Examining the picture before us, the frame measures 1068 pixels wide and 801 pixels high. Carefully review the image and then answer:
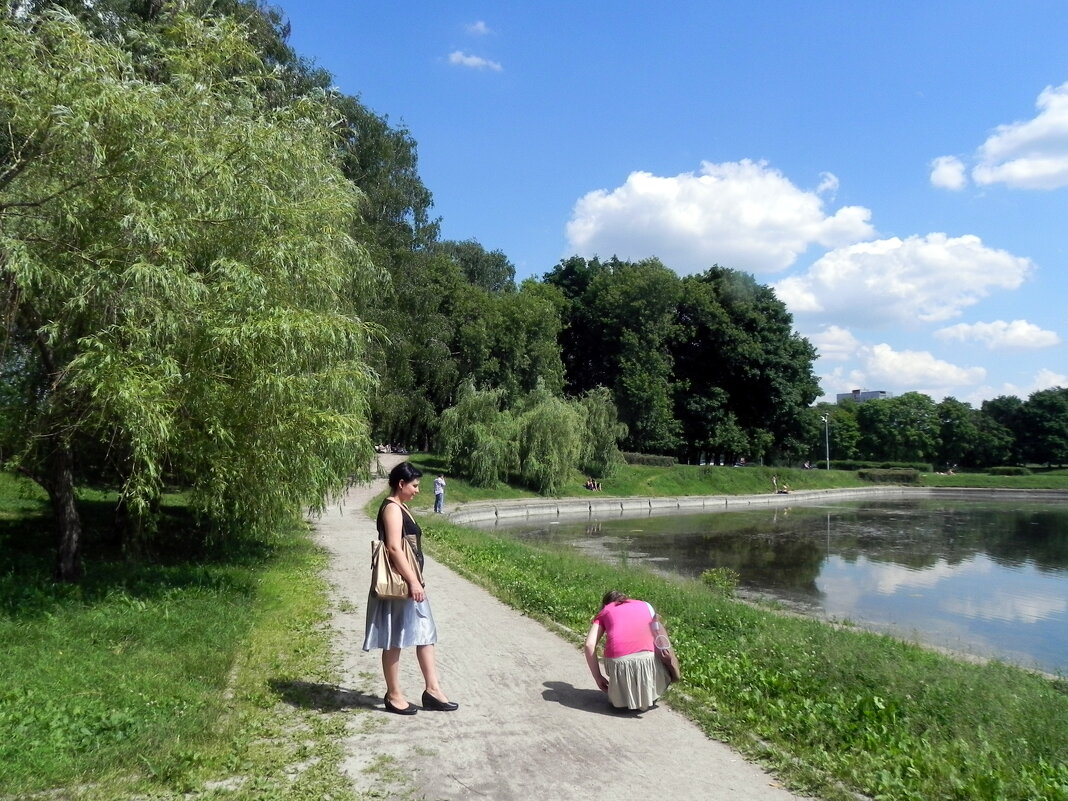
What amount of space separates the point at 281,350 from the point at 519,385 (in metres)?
34.8

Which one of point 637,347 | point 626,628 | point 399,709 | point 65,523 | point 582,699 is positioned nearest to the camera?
point 399,709

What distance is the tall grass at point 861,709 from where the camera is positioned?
460cm

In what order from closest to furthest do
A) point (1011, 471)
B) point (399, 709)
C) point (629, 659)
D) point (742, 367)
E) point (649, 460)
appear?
point (399, 709)
point (629, 659)
point (649, 460)
point (742, 367)
point (1011, 471)

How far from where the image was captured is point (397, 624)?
5.54 meters

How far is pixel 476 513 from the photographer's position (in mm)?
32969

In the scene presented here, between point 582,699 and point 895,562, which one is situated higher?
point 582,699

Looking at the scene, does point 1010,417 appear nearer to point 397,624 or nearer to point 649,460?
point 649,460

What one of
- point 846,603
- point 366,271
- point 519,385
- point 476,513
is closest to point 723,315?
point 519,385

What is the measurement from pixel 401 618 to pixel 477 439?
30497 millimetres

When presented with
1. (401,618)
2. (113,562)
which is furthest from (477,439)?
(401,618)

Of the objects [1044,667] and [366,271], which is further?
[366,271]

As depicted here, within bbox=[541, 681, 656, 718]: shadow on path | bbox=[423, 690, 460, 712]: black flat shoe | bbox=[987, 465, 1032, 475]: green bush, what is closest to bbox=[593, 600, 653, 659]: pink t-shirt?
bbox=[541, 681, 656, 718]: shadow on path

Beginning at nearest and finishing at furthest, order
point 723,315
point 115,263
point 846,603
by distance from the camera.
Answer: point 115,263
point 846,603
point 723,315

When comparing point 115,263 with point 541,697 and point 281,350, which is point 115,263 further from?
point 541,697
